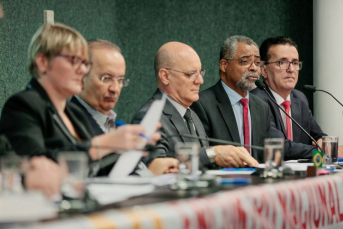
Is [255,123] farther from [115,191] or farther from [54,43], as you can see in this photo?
[115,191]

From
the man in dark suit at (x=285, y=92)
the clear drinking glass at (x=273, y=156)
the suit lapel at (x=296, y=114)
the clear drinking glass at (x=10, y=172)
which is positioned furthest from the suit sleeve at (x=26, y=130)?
the suit lapel at (x=296, y=114)

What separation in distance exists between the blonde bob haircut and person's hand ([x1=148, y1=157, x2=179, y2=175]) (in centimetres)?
62

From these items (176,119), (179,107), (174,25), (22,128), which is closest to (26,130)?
(22,128)

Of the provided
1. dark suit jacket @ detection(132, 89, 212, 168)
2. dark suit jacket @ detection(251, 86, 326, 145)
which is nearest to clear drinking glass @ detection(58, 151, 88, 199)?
dark suit jacket @ detection(132, 89, 212, 168)

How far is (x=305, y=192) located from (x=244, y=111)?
186cm

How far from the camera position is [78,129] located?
190 cm

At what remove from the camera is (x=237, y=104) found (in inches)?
139

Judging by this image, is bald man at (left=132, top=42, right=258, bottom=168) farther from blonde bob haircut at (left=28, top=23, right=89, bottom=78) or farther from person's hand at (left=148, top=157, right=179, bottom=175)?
blonde bob haircut at (left=28, top=23, right=89, bottom=78)

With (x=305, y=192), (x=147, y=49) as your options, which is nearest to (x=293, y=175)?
(x=305, y=192)

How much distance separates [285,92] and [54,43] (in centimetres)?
260

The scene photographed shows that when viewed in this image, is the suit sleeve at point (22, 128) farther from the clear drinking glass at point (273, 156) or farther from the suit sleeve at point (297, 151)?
the suit sleeve at point (297, 151)

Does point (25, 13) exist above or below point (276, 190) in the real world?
above

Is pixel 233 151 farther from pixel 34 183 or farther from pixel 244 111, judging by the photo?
pixel 34 183

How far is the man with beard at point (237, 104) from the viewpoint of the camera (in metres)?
3.36
